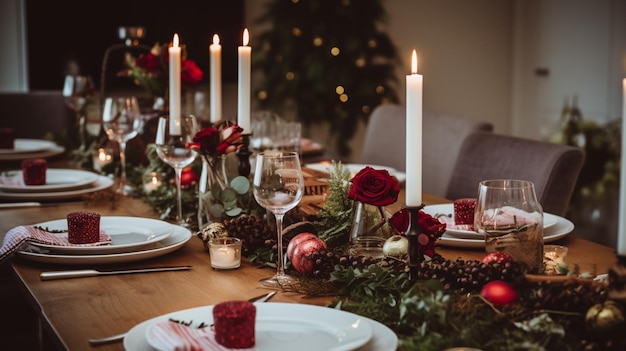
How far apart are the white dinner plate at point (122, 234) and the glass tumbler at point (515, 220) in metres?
0.58

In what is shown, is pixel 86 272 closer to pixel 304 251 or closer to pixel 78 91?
pixel 304 251

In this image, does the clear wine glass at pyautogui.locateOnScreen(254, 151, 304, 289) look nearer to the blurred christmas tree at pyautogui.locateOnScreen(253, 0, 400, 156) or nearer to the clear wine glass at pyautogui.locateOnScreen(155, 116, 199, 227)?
the clear wine glass at pyautogui.locateOnScreen(155, 116, 199, 227)

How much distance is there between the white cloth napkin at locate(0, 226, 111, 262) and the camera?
143 centimetres

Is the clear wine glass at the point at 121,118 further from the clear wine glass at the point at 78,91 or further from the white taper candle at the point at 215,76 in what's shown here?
the clear wine glass at the point at 78,91

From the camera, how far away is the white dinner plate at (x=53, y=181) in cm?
205

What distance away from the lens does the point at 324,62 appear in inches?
189

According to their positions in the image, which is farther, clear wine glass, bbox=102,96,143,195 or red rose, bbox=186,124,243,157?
clear wine glass, bbox=102,96,143,195

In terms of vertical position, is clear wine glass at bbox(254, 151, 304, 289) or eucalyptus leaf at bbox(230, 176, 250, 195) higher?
clear wine glass at bbox(254, 151, 304, 289)

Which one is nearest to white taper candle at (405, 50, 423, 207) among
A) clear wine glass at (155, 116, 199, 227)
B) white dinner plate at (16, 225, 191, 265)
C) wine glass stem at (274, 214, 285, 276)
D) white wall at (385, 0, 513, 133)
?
wine glass stem at (274, 214, 285, 276)

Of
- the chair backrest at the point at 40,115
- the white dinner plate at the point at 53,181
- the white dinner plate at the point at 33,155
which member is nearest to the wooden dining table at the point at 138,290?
the white dinner plate at the point at 53,181

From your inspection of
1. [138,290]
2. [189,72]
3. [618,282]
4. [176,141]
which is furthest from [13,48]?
[618,282]

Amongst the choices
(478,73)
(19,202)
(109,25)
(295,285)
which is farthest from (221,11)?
(295,285)

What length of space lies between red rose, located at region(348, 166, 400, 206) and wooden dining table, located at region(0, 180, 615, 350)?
0.19 meters

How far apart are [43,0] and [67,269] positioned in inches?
132
